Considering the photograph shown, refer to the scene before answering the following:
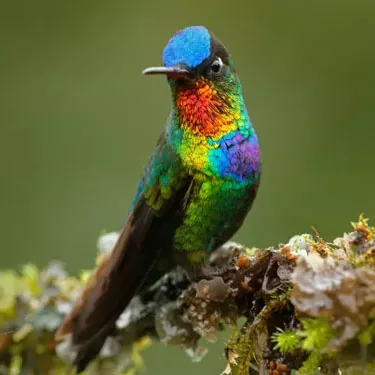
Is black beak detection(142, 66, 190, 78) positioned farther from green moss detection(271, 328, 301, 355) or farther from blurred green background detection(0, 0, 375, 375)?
blurred green background detection(0, 0, 375, 375)

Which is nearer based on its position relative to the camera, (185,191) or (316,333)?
(316,333)

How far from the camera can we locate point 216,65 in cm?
250

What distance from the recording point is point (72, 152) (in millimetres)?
5461

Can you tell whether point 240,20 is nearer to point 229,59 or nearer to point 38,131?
point 38,131

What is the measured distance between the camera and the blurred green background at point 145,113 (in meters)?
4.82

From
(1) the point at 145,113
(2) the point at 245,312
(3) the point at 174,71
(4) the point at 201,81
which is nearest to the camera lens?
(2) the point at 245,312

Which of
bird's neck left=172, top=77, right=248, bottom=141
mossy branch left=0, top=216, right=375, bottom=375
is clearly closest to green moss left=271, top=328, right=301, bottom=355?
mossy branch left=0, top=216, right=375, bottom=375

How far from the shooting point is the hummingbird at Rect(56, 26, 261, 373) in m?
2.40

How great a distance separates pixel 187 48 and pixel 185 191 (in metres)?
0.42

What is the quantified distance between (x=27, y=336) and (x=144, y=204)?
1.70 feet

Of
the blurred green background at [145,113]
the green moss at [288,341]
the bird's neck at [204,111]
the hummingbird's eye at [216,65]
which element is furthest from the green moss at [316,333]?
the blurred green background at [145,113]

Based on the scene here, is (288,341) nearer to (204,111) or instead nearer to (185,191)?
(185,191)

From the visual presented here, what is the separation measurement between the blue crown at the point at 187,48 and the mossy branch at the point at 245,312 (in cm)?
57

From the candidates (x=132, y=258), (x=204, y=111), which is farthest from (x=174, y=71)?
(x=132, y=258)
